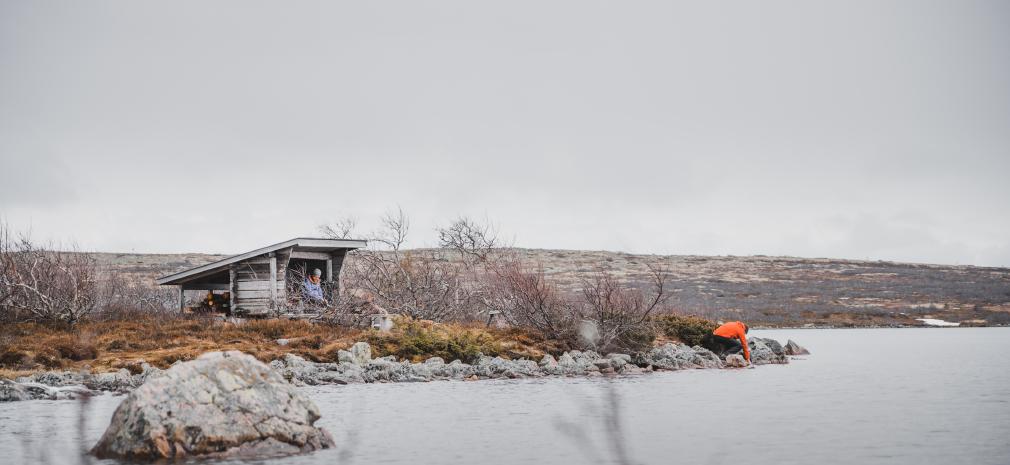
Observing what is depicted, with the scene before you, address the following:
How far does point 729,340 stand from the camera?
28406 mm

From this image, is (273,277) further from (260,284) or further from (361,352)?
(361,352)

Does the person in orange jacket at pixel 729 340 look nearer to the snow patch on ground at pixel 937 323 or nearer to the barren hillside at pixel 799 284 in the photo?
the barren hillside at pixel 799 284

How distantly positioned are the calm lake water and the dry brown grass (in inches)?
130

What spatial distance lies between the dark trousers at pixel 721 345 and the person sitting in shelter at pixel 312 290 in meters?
12.4

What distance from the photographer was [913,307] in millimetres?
58688

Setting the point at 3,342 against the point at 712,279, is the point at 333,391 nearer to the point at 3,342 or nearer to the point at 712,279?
the point at 3,342

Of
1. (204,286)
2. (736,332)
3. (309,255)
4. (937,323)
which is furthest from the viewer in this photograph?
(937,323)

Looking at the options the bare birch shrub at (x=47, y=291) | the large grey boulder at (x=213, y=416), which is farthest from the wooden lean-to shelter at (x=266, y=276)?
the large grey boulder at (x=213, y=416)

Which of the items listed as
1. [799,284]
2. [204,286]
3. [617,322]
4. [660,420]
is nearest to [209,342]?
[204,286]

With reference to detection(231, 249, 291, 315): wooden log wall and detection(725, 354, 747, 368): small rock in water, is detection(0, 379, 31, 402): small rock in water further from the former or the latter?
detection(725, 354, 747, 368): small rock in water

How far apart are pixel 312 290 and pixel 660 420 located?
51.3 ft

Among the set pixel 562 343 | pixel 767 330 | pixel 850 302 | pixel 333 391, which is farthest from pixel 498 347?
pixel 850 302

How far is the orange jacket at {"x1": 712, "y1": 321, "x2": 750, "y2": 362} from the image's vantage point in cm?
2672

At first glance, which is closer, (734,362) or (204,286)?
(734,362)
